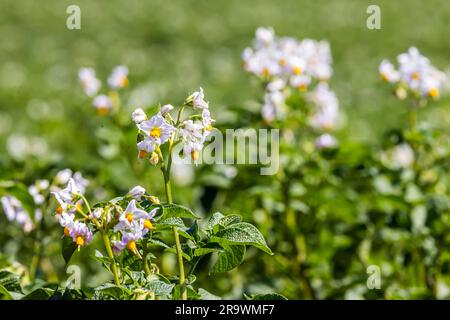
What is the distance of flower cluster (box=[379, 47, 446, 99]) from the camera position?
10.8 ft

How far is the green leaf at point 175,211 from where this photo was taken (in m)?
2.07

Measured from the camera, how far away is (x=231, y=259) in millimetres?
2193

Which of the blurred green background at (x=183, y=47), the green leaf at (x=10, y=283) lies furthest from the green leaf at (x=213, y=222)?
the blurred green background at (x=183, y=47)

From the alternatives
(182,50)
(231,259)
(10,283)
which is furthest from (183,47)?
(231,259)

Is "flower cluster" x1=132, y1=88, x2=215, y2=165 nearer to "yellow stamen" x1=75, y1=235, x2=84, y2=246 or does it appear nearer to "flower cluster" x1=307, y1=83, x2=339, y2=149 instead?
"yellow stamen" x1=75, y1=235, x2=84, y2=246

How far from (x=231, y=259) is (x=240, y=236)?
139 mm

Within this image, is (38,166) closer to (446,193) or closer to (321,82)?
(321,82)

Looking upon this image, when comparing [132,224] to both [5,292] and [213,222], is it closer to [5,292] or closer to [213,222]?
[213,222]

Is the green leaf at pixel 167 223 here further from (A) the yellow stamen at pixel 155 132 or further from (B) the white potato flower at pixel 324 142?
(B) the white potato flower at pixel 324 142

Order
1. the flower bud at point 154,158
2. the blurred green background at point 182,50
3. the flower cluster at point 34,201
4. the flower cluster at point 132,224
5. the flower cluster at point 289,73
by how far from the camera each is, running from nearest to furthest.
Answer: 1. the flower cluster at point 132,224
2. the flower bud at point 154,158
3. the flower cluster at point 34,201
4. the flower cluster at point 289,73
5. the blurred green background at point 182,50

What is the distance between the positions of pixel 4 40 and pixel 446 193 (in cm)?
861

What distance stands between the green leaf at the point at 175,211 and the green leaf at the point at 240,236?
0.09 m

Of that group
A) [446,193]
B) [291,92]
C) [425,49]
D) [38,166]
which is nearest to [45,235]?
[38,166]

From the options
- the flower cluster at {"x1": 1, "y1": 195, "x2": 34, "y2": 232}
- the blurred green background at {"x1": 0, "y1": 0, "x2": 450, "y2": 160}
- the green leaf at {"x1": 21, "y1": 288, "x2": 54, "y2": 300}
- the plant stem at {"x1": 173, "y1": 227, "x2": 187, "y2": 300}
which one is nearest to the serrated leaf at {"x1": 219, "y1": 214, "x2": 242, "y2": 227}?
the plant stem at {"x1": 173, "y1": 227, "x2": 187, "y2": 300}
